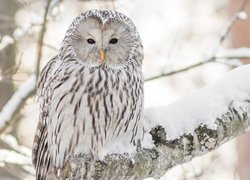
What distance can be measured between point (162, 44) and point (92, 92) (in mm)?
7798

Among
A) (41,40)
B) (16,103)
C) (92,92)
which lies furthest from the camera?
(16,103)

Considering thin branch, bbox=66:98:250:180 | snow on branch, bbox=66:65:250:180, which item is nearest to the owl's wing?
thin branch, bbox=66:98:250:180

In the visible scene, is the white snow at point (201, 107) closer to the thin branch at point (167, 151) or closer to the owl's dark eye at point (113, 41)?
the thin branch at point (167, 151)

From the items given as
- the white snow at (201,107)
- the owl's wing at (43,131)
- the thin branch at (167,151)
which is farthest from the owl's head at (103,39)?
the thin branch at (167,151)

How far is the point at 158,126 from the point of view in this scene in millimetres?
4555

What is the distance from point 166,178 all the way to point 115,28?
1388 mm

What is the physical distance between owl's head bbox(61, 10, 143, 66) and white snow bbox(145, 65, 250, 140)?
1.39 feet

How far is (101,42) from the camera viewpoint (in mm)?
4742

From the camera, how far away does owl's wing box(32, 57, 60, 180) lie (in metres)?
4.93

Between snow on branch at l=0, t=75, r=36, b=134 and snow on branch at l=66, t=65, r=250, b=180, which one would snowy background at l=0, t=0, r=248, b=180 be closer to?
snow on branch at l=0, t=75, r=36, b=134

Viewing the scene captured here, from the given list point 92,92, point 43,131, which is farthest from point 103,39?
point 43,131

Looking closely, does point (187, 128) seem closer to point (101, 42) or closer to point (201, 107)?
point (201, 107)

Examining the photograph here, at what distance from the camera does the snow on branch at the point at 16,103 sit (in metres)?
5.59

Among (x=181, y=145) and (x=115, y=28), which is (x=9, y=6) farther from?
(x=181, y=145)
